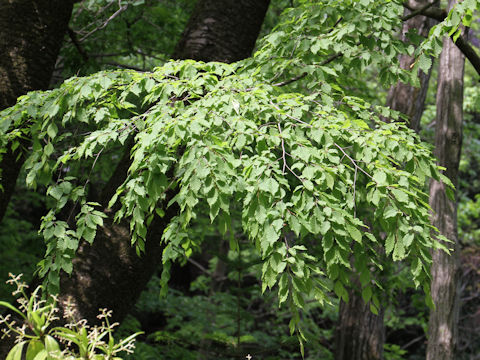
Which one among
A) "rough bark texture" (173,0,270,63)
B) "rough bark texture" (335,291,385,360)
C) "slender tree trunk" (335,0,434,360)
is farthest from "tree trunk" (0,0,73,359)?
"rough bark texture" (335,291,385,360)

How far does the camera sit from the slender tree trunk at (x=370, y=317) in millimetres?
4957

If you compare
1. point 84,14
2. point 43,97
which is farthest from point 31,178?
point 84,14

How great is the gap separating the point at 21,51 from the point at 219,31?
1.55m

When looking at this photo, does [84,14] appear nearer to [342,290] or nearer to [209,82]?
[209,82]

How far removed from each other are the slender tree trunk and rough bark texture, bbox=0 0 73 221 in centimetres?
332

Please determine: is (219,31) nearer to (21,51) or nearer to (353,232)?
(21,51)

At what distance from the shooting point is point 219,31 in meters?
4.05

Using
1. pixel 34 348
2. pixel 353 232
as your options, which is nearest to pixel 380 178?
pixel 353 232

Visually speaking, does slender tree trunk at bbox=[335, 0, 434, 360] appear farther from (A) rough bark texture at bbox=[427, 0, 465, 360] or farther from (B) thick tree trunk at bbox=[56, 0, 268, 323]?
(B) thick tree trunk at bbox=[56, 0, 268, 323]

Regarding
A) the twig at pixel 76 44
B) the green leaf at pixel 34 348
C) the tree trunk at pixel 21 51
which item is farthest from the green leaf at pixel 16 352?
the twig at pixel 76 44

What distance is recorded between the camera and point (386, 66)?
3010mm

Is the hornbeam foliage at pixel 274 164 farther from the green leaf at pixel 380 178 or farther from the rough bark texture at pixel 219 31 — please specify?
the rough bark texture at pixel 219 31

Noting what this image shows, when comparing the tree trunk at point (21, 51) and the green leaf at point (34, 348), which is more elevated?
the tree trunk at point (21, 51)

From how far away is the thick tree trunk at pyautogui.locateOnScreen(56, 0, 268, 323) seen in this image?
11.1 ft
